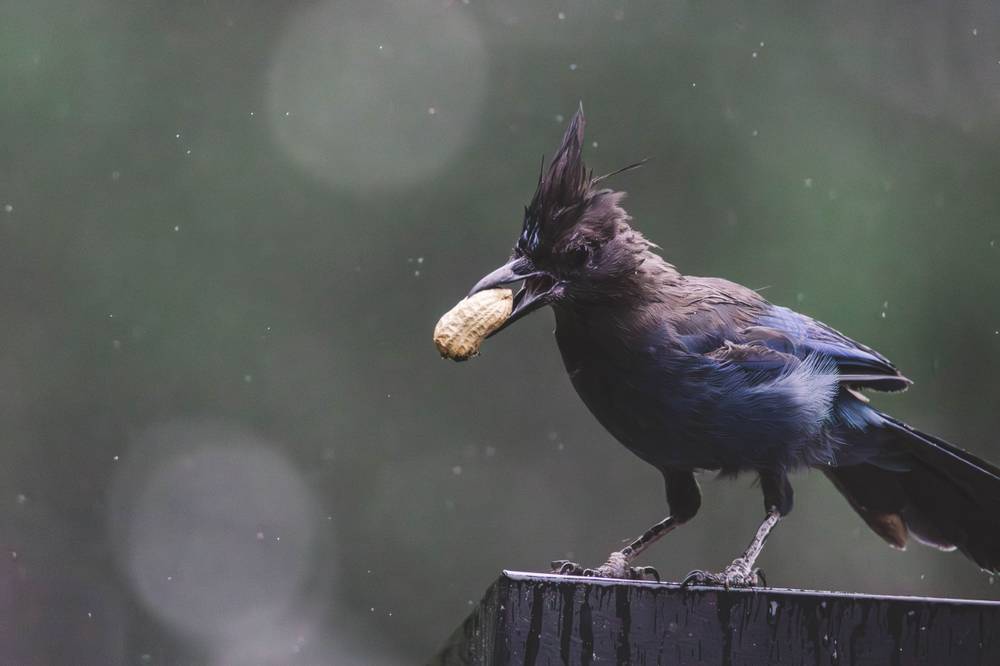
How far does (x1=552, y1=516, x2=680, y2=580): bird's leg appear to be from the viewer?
11.4ft

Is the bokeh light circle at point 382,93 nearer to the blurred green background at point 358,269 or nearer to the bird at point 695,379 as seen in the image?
the blurred green background at point 358,269

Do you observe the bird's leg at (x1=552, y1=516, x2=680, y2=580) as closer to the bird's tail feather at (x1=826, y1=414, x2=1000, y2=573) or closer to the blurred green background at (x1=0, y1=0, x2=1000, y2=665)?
the bird's tail feather at (x1=826, y1=414, x2=1000, y2=573)

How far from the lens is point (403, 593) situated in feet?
32.9

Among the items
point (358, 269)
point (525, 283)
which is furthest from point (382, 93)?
point (525, 283)

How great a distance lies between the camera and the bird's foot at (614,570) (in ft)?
11.3

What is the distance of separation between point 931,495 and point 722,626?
6.43 feet

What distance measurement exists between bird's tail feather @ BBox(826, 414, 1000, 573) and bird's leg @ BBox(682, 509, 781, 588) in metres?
0.49

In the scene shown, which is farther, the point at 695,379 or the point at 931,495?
the point at 931,495

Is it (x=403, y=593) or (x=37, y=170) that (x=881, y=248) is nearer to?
(x=403, y=593)

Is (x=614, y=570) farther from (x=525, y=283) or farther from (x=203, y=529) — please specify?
(x=203, y=529)

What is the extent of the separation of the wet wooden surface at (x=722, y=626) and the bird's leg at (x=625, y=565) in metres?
0.87

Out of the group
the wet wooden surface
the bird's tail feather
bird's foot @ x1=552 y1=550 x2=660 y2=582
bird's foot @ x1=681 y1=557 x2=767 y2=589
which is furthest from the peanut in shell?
the bird's tail feather

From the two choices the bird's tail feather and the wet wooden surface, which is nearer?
the wet wooden surface

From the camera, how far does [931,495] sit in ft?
13.5
